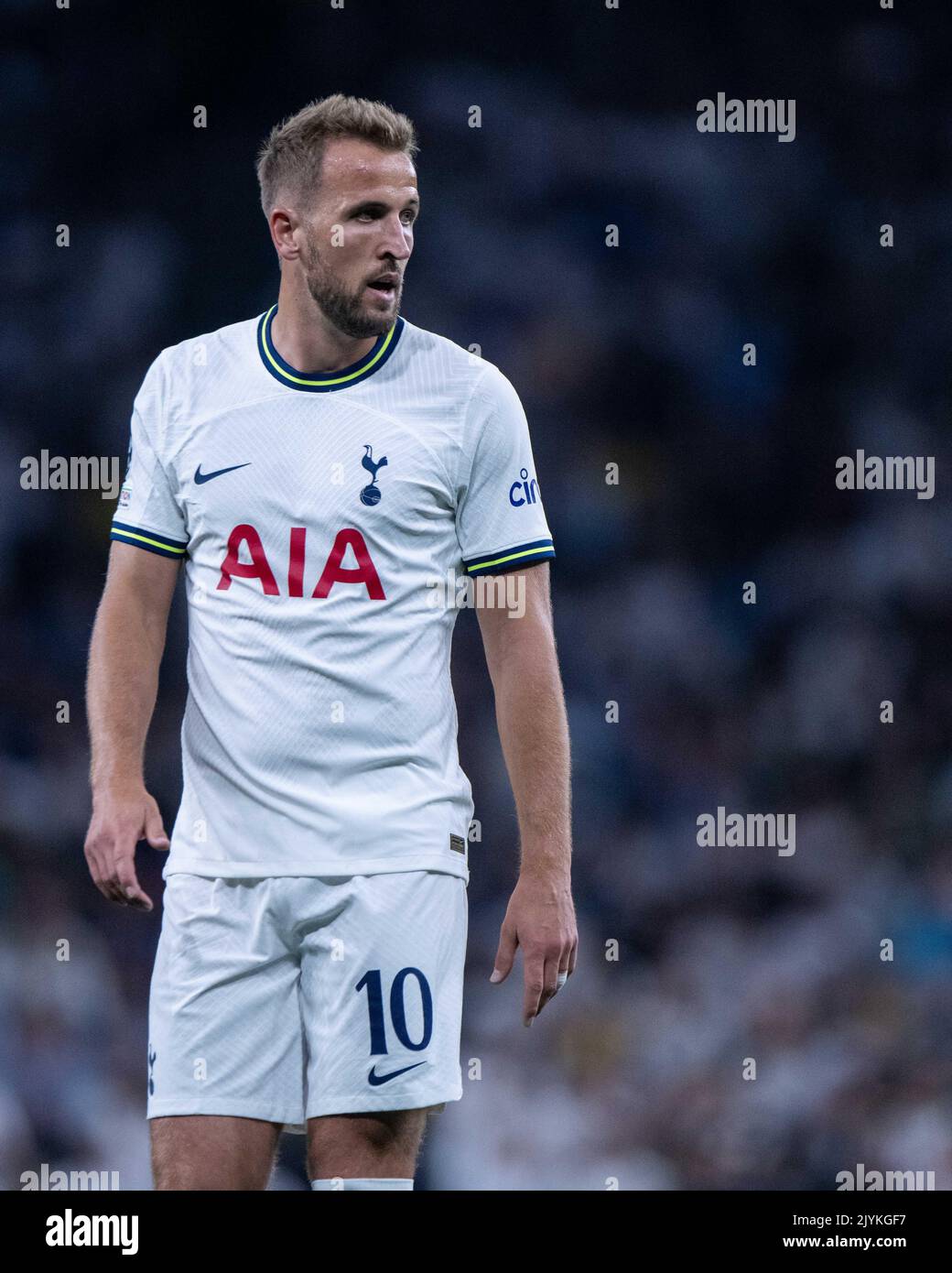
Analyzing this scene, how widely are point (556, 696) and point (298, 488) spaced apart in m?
0.56

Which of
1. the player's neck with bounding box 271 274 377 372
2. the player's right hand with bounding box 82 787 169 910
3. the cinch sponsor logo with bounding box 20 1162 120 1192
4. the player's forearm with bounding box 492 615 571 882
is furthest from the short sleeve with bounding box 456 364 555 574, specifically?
the cinch sponsor logo with bounding box 20 1162 120 1192

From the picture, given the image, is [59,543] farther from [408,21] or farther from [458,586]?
[458,586]

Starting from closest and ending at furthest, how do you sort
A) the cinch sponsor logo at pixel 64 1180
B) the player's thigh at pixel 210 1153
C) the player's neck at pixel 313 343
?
the player's thigh at pixel 210 1153
the player's neck at pixel 313 343
the cinch sponsor logo at pixel 64 1180

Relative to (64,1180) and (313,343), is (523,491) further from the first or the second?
(64,1180)

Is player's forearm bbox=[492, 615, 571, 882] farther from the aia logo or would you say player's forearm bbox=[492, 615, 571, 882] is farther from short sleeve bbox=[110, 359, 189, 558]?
short sleeve bbox=[110, 359, 189, 558]

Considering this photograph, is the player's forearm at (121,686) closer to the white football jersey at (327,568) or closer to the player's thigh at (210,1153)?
the white football jersey at (327,568)

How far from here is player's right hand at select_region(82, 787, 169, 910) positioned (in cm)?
284

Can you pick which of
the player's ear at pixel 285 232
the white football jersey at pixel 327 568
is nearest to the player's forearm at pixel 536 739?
the white football jersey at pixel 327 568

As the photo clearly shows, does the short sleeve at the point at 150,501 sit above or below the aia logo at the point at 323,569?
above

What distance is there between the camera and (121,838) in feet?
9.36

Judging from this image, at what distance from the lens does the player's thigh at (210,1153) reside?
276 centimetres

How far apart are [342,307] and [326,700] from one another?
2.27 feet

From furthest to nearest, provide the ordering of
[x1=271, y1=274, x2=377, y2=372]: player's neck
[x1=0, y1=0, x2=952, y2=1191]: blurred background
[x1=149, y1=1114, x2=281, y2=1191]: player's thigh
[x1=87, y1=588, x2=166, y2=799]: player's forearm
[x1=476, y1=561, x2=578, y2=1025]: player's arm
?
1. [x1=0, y1=0, x2=952, y2=1191]: blurred background
2. [x1=271, y1=274, x2=377, y2=372]: player's neck
3. [x1=87, y1=588, x2=166, y2=799]: player's forearm
4. [x1=476, y1=561, x2=578, y2=1025]: player's arm
5. [x1=149, y1=1114, x2=281, y2=1191]: player's thigh
